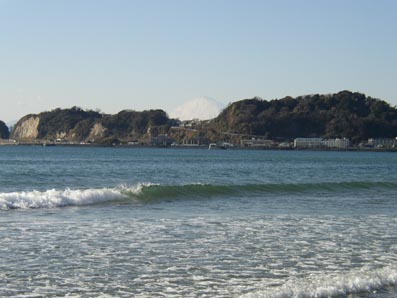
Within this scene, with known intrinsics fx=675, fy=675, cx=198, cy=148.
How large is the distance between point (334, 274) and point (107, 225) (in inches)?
289

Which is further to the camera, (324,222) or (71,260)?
(324,222)

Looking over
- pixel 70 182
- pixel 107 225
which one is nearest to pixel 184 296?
pixel 107 225

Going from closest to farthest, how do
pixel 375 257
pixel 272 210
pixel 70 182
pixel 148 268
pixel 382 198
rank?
pixel 148 268, pixel 375 257, pixel 272 210, pixel 382 198, pixel 70 182

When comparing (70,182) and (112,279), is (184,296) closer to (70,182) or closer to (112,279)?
(112,279)

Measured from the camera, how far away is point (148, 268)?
11.8 metres

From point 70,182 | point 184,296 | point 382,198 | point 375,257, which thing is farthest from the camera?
point 70,182

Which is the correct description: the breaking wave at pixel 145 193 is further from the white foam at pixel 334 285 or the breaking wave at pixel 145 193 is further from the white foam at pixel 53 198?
the white foam at pixel 334 285

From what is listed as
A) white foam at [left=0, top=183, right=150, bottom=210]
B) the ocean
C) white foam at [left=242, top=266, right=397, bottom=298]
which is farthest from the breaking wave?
white foam at [left=242, top=266, right=397, bottom=298]

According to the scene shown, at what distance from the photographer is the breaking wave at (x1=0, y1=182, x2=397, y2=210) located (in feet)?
75.9

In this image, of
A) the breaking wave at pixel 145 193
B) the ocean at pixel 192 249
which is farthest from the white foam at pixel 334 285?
the breaking wave at pixel 145 193

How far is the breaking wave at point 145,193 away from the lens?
23141mm

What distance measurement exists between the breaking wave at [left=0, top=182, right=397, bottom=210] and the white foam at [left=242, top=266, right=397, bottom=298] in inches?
526

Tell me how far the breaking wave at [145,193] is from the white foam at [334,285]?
1335 cm

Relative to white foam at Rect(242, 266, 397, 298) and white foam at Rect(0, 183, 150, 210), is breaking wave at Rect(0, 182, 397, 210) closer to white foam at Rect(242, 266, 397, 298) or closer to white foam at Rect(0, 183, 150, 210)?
white foam at Rect(0, 183, 150, 210)
